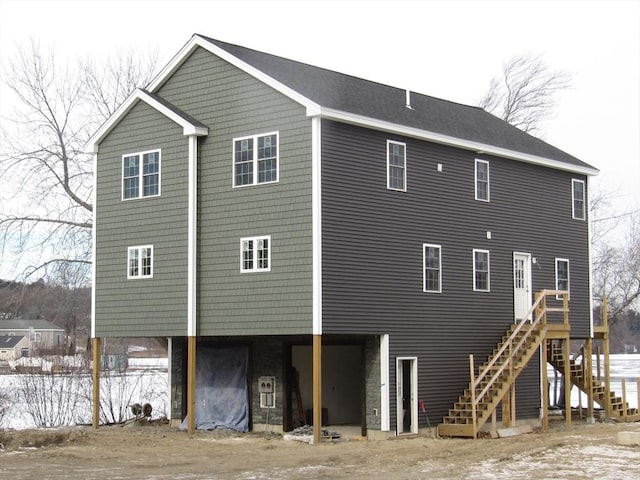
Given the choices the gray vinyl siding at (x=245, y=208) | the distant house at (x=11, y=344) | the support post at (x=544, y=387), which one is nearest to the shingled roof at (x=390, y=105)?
the gray vinyl siding at (x=245, y=208)

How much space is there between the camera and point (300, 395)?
30.3m

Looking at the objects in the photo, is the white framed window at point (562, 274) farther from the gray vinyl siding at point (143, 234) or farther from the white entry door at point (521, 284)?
the gray vinyl siding at point (143, 234)

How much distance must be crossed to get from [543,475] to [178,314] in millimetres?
12531

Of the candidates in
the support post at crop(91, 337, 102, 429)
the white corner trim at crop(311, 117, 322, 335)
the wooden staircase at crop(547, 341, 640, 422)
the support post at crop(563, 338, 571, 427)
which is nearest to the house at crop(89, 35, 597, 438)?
the white corner trim at crop(311, 117, 322, 335)

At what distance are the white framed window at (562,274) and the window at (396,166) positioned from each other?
8.09 m

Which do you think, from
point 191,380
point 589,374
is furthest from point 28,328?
point 589,374

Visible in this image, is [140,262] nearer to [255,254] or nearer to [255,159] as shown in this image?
[255,254]

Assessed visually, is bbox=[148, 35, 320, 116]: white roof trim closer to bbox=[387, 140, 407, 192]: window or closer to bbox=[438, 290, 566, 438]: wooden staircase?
bbox=[387, 140, 407, 192]: window

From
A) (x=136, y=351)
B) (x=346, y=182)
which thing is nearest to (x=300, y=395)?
(x=346, y=182)

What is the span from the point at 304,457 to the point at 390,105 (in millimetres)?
11678

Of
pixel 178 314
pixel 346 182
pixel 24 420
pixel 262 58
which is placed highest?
pixel 262 58

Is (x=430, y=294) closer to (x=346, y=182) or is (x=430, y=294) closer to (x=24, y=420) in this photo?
(x=346, y=182)

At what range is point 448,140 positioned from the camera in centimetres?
2977

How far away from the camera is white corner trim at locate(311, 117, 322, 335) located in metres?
25.7
